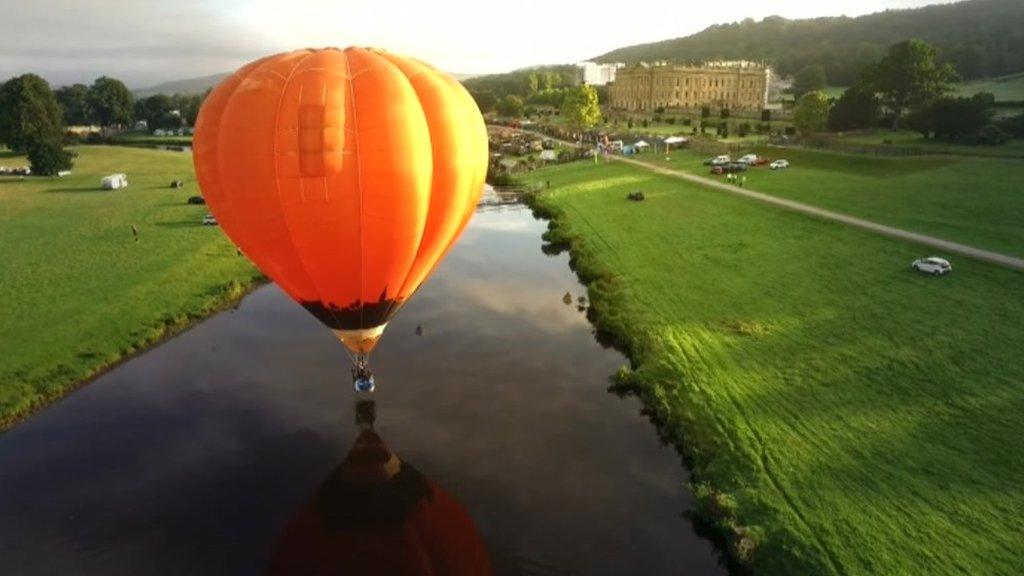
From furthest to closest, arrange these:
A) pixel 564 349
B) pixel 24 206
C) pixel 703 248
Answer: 1. pixel 24 206
2. pixel 703 248
3. pixel 564 349

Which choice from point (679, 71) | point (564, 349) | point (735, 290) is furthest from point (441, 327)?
point (679, 71)

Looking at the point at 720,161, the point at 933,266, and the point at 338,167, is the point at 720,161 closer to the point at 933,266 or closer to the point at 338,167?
the point at 933,266

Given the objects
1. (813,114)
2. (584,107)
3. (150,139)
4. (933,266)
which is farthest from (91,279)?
(150,139)

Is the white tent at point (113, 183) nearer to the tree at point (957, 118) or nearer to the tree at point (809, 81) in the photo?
the tree at point (957, 118)

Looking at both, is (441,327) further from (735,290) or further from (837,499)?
(837,499)

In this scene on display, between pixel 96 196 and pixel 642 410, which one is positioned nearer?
pixel 642 410

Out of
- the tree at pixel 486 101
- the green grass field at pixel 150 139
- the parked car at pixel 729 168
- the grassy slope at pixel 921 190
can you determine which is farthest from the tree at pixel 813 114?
the tree at pixel 486 101
